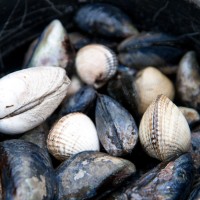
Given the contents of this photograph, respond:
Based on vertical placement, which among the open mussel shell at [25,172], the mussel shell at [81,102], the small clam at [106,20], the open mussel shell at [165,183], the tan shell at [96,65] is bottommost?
the open mussel shell at [165,183]

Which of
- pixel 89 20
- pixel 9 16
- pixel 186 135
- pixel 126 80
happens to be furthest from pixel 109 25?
pixel 186 135

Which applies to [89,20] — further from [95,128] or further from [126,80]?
[95,128]

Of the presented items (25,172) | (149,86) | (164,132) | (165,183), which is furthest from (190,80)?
(25,172)

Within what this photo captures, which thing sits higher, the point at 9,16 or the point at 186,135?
the point at 9,16

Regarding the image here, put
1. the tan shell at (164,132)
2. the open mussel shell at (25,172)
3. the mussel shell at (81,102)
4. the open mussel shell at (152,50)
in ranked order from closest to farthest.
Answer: the open mussel shell at (25,172), the tan shell at (164,132), the mussel shell at (81,102), the open mussel shell at (152,50)

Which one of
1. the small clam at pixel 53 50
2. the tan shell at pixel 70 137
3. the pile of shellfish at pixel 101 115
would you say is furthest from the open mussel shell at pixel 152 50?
the tan shell at pixel 70 137

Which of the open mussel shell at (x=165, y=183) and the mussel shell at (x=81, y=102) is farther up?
the mussel shell at (x=81, y=102)

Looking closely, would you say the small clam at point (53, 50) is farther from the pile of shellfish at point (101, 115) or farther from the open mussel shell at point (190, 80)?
the open mussel shell at point (190, 80)
